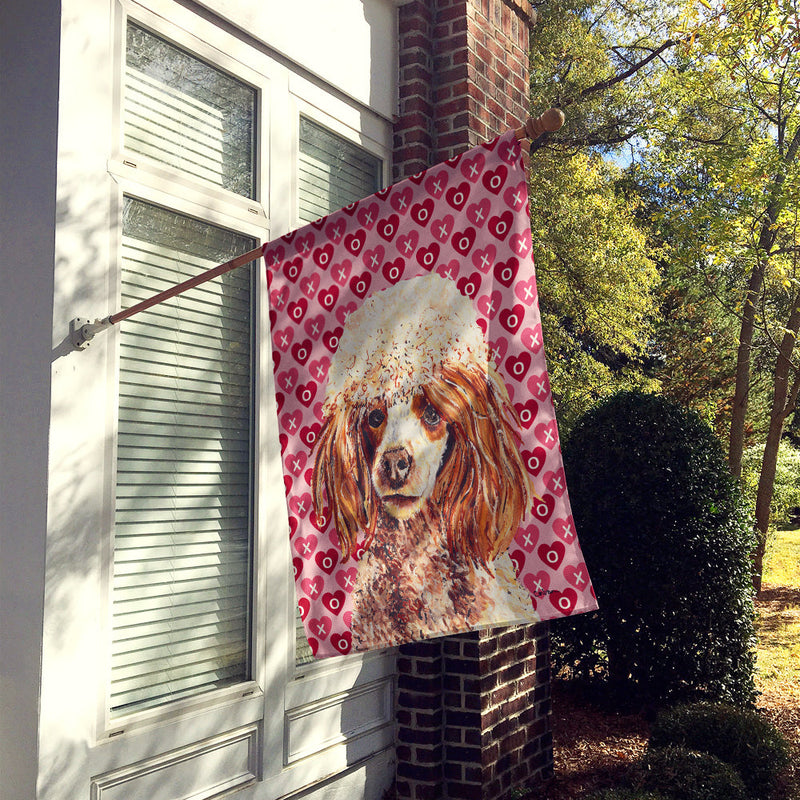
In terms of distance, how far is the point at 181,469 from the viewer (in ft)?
11.1

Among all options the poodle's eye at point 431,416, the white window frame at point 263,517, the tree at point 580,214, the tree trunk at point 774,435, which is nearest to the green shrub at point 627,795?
the white window frame at point 263,517

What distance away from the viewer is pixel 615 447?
20.1ft

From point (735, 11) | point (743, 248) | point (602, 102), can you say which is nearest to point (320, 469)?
point (735, 11)

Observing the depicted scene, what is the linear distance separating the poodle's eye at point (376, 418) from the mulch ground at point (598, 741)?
10.2 feet

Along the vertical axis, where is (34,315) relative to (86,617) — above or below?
above

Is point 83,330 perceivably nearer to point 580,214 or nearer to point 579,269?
point 579,269

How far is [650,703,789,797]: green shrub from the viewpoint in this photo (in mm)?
4492

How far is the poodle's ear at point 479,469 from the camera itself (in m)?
2.37

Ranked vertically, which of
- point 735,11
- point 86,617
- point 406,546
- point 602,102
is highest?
point 602,102

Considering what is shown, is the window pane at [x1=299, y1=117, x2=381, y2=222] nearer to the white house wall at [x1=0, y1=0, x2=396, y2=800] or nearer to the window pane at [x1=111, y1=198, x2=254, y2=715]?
the window pane at [x1=111, y1=198, x2=254, y2=715]

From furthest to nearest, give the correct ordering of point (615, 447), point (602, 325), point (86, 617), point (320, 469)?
1. point (602, 325)
2. point (615, 447)
3. point (86, 617)
4. point (320, 469)

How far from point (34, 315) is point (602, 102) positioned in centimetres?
1018

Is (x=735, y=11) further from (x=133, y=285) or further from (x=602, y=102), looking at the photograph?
(x=133, y=285)

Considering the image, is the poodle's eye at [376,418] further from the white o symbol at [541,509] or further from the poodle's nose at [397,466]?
the white o symbol at [541,509]
